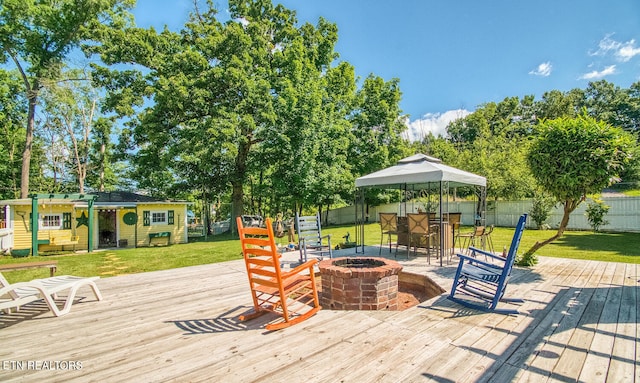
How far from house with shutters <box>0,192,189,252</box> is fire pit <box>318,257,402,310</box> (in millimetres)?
12851

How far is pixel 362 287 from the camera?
11.9ft

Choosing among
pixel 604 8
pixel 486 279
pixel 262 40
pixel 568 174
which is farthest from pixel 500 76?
pixel 486 279

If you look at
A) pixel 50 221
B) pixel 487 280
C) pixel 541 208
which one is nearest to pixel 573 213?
pixel 541 208

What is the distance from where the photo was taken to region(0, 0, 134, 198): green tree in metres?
16.3

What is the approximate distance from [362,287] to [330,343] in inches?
46.1

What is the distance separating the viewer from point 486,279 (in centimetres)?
347

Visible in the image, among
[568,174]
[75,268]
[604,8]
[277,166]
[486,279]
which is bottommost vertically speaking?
[75,268]

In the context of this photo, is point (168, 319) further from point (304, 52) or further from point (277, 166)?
point (304, 52)

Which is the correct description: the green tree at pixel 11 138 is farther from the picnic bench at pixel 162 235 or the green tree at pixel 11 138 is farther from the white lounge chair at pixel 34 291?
the white lounge chair at pixel 34 291

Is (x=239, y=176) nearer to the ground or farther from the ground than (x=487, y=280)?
farther from the ground

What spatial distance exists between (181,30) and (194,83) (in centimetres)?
549

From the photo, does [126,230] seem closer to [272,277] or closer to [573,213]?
[272,277]

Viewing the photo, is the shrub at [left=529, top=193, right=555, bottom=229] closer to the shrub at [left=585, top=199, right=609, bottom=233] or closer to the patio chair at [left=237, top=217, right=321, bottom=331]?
the shrub at [left=585, top=199, right=609, bottom=233]

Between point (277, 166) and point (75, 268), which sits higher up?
point (277, 166)
